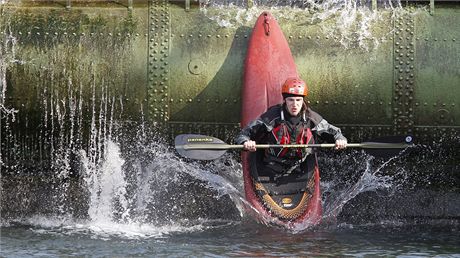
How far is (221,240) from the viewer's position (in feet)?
38.0

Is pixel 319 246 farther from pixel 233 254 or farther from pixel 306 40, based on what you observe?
pixel 306 40

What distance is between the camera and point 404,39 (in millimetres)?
13234

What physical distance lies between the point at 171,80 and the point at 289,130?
1.84 metres

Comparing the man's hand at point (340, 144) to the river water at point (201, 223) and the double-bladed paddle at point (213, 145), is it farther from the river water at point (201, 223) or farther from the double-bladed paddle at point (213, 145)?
the river water at point (201, 223)

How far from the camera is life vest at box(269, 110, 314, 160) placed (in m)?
12.0

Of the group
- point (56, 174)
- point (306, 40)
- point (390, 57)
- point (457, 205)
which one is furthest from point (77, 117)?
point (457, 205)

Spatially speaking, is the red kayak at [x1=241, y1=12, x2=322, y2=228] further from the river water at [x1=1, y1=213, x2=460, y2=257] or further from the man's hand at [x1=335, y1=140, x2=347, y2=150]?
the man's hand at [x1=335, y1=140, x2=347, y2=150]

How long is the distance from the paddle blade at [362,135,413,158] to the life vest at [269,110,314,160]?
0.67 meters

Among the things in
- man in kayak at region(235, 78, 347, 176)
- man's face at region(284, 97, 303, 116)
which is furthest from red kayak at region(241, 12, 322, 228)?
man's face at region(284, 97, 303, 116)

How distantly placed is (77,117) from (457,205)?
4737 mm

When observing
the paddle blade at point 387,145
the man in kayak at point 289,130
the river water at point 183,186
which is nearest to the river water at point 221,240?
the river water at point 183,186

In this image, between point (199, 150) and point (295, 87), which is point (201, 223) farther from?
point (295, 87)

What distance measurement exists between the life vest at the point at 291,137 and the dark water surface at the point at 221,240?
83 centimetres


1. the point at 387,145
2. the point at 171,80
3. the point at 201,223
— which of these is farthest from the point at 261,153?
the point at 171,80
